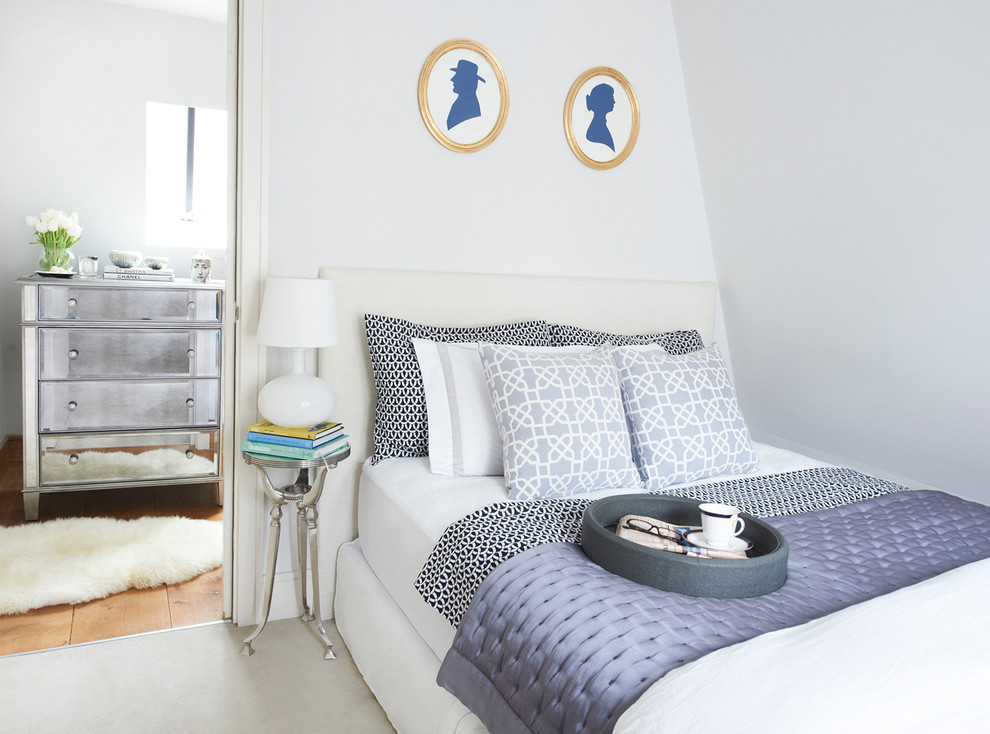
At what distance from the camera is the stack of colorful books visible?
2061 millimetres

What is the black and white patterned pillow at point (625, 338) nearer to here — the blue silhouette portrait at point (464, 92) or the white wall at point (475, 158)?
the white wall at point (475, 158)

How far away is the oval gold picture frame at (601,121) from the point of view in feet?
9.10

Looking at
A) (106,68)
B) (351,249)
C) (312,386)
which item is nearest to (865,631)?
(312,386)

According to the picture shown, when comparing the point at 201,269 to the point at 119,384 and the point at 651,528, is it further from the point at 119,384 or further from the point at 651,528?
the point at 651,528

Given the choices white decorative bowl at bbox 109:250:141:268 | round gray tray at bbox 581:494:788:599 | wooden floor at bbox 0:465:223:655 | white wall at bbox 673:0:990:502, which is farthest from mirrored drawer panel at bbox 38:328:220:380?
round gray tray at bbox 581:494:788:599

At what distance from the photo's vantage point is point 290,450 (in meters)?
2.07

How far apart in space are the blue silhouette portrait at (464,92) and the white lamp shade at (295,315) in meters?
0.86

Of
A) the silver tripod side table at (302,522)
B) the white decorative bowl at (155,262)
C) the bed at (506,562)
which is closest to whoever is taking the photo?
the bed at (506,562)

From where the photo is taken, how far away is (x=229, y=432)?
237 centimetres

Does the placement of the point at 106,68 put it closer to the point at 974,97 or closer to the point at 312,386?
the point at 312,386

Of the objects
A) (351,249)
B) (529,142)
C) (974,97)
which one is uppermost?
(529,142)

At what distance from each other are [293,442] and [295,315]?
1.19 feet

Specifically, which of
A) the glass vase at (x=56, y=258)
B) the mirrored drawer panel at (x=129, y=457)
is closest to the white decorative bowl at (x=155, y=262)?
the glass vase at (x=56, y=258)

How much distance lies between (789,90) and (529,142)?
0.91 metres
